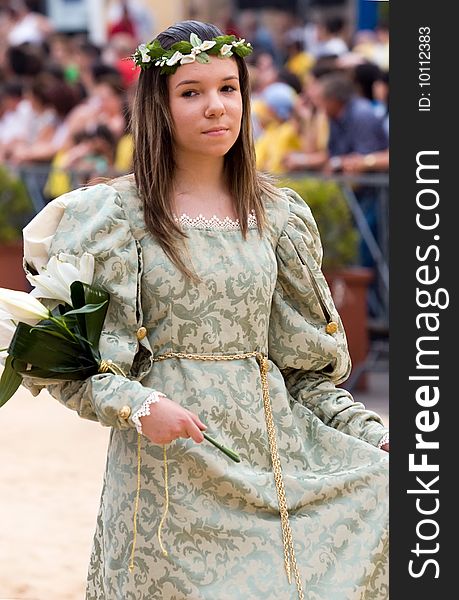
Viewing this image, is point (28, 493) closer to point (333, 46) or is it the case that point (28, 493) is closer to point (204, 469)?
point (204, 469)

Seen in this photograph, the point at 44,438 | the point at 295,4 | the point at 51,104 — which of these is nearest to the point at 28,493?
the point at 44,438

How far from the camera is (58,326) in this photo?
3.38 metres

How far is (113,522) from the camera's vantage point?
347 centimetres

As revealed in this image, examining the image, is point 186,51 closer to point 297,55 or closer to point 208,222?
point 208,222

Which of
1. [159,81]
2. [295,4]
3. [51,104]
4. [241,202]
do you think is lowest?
[241,202]

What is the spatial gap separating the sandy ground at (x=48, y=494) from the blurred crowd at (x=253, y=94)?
164 centimetres

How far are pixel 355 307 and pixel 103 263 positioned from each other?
5.95m

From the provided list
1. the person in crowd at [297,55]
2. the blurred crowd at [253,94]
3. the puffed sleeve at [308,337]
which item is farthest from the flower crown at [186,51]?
the person in crowd at [297,55]

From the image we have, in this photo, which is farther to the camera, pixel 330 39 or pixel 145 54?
pixel 330 39

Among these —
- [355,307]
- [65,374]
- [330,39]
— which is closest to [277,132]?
[355,307]

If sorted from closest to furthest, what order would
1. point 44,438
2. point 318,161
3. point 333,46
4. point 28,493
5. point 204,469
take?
1. point 204,469
2. point 28,493
3. point 44,438
4. point 318,161
5. point 333,46

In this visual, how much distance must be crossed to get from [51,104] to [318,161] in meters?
3.26

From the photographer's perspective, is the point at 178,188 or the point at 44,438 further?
the point at 44,438

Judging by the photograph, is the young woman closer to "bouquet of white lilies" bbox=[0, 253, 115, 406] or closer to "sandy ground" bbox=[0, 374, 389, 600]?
"bouquet of white lilies" bbox=[0, 253, 115, 406]
